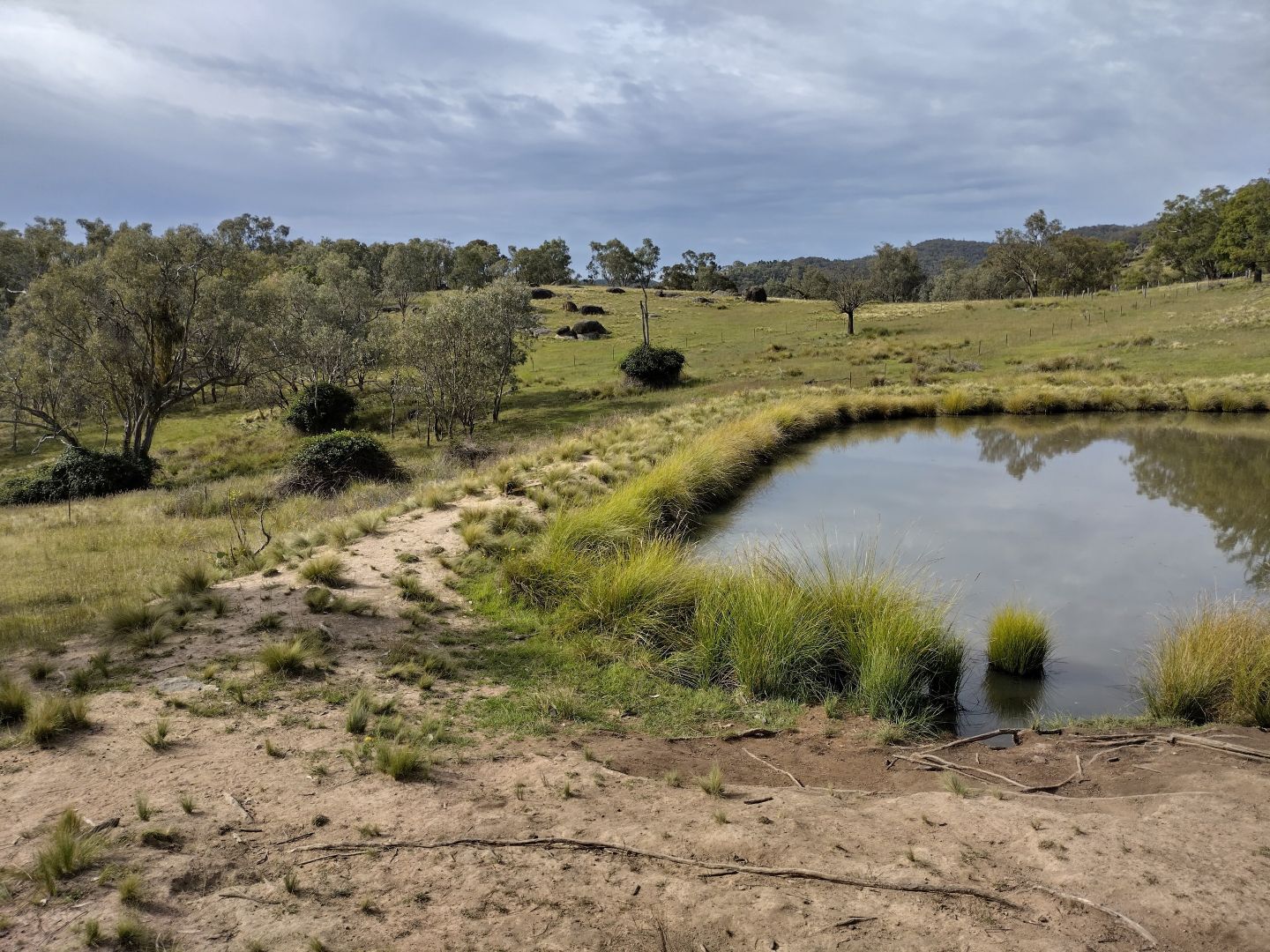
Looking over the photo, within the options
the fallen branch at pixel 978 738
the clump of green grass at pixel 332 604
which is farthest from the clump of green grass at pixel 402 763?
the fallen branch at pixel 978 738

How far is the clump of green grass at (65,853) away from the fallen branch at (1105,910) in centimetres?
502

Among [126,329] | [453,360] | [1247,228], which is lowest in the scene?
[453,360]

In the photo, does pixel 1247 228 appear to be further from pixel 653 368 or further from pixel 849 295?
pixel 653 368

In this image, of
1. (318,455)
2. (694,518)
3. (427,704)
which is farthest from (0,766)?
(318,455)

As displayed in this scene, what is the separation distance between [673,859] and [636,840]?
30cm

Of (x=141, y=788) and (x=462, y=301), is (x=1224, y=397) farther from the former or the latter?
(x=141, y=788)

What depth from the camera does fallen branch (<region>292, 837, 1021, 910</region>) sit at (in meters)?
4.15

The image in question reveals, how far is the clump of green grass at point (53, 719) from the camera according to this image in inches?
228

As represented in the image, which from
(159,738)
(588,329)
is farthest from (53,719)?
(588,329)

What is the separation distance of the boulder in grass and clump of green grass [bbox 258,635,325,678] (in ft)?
180

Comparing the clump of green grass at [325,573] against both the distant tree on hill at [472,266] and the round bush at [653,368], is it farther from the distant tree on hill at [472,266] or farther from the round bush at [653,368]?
the distant tree on hill at [472,266]

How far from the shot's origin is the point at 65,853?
4.22 meters

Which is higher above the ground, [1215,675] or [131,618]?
[131,618]

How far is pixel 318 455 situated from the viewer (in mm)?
21938
